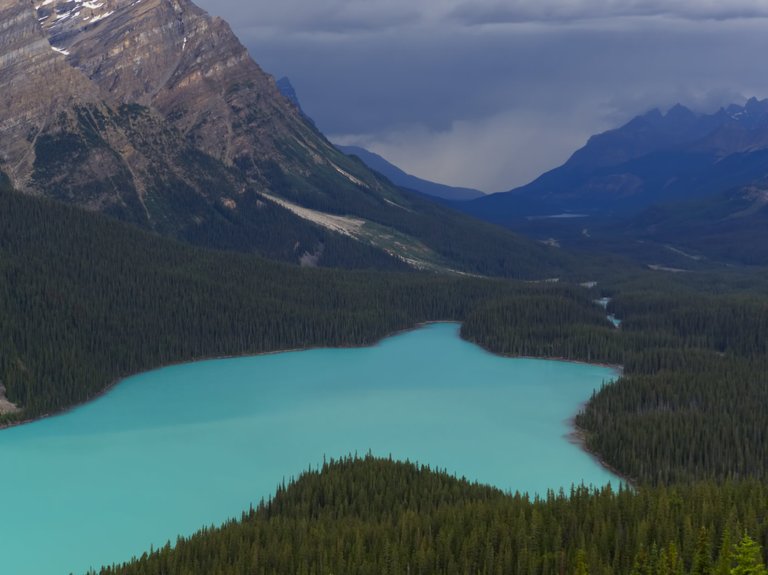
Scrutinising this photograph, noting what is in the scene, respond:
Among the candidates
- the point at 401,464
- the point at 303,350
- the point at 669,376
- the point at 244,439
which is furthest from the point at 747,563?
the point at 303,350

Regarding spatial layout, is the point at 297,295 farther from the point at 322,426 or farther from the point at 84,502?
the point at 84,502

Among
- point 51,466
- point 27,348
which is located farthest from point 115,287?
point 51,466

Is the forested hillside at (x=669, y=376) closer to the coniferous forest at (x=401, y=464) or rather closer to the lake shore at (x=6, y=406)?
the coniferous forest at (x=401, y=464)

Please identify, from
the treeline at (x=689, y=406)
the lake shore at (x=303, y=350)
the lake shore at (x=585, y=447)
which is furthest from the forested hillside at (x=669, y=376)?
the lake shore at (x=303, y=350)

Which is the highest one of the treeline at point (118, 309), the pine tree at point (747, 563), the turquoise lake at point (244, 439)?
the treeline at point (118, 309)

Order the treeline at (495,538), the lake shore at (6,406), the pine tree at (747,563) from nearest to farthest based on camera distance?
the pine tree at (747,563) < the treeline at (495,538) < the lake shore at (6,406)

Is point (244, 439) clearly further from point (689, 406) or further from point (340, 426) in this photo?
point (689, 406)

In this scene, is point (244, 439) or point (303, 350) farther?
point (303, 350)
